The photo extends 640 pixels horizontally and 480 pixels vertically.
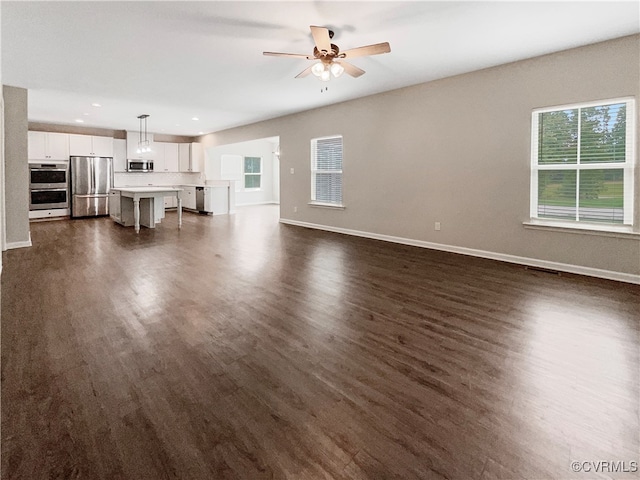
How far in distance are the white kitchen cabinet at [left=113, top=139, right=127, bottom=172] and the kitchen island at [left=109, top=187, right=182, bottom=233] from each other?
7.16 feet

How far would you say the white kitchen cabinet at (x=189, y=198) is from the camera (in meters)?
10.7

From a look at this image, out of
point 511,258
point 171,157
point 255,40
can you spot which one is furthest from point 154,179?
point 511,258

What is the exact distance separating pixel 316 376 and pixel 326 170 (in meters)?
5.88

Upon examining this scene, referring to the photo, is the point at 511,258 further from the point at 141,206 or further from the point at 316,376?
the point at 141,206

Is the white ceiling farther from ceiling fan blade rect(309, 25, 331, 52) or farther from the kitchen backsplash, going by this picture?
the kitchen backsplash

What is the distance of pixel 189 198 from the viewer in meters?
11.0

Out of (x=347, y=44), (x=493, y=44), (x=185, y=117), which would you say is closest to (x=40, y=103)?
(x=185, y=117)

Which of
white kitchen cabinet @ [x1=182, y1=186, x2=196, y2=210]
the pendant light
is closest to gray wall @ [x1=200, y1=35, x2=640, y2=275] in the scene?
the pendant light

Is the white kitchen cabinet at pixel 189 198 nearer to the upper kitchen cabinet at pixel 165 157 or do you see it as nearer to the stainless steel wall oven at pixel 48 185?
the upper kitchen cabinet at pixel 165 157

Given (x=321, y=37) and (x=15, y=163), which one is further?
(x=15, y=163)

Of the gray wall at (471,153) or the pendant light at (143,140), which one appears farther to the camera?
the pendant light at (143,140)

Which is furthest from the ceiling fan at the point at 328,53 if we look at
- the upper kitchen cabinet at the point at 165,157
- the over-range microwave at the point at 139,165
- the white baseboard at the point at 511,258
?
the upper kitchen cabinet at the point at 165,157

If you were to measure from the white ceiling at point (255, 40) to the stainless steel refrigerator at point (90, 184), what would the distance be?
11.3 feet

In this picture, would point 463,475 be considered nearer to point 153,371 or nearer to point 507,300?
point 153,371
